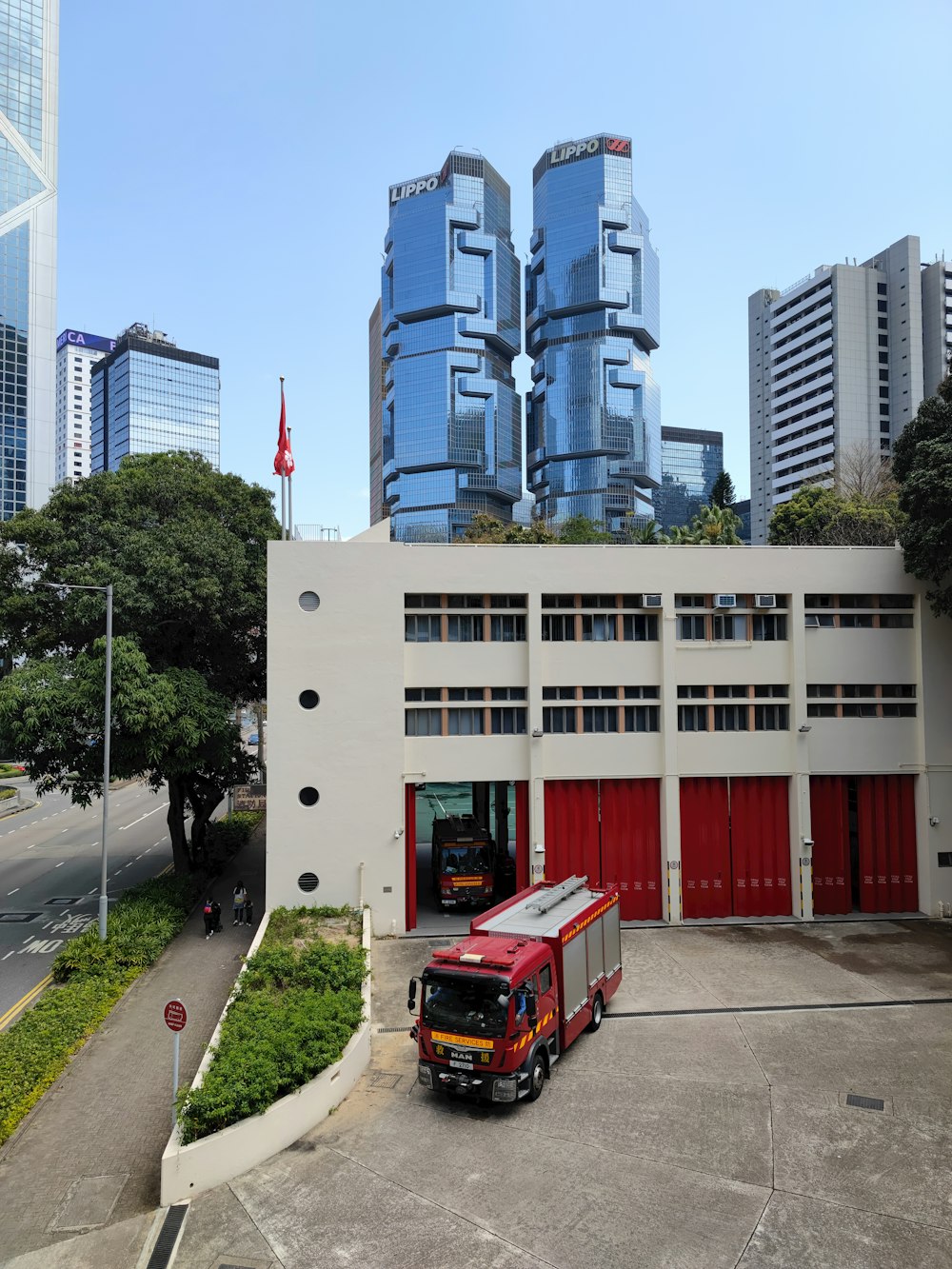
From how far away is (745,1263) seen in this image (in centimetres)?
989

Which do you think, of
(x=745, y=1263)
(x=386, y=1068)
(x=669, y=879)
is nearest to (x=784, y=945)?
(x=669, y=879)

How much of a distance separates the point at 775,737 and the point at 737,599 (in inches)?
169

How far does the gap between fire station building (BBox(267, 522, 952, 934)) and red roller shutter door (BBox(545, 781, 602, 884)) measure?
62 millimetres

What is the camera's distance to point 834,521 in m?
46.2

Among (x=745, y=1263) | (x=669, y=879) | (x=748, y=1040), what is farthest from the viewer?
(x=669, y=879)

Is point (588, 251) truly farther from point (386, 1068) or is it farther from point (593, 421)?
point (386, 1068)

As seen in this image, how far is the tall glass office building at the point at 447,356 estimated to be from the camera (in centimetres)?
15410

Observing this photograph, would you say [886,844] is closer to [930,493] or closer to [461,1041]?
[930,493]

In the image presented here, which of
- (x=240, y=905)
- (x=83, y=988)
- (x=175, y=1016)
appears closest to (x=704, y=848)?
(x=240, y=905)

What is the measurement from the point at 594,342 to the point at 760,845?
14361 cm

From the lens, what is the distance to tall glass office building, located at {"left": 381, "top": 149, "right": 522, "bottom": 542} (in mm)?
154100

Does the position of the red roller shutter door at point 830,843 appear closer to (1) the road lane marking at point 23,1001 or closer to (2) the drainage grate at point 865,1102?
(2) the drainage grate at point 865,1102

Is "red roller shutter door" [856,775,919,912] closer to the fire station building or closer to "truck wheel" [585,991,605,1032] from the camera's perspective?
the fire station building

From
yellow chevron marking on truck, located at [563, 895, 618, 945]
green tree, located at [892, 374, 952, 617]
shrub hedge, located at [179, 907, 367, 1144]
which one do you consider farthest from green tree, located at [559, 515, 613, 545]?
shrub hedge, located at [179, 907, 367, 1144]
